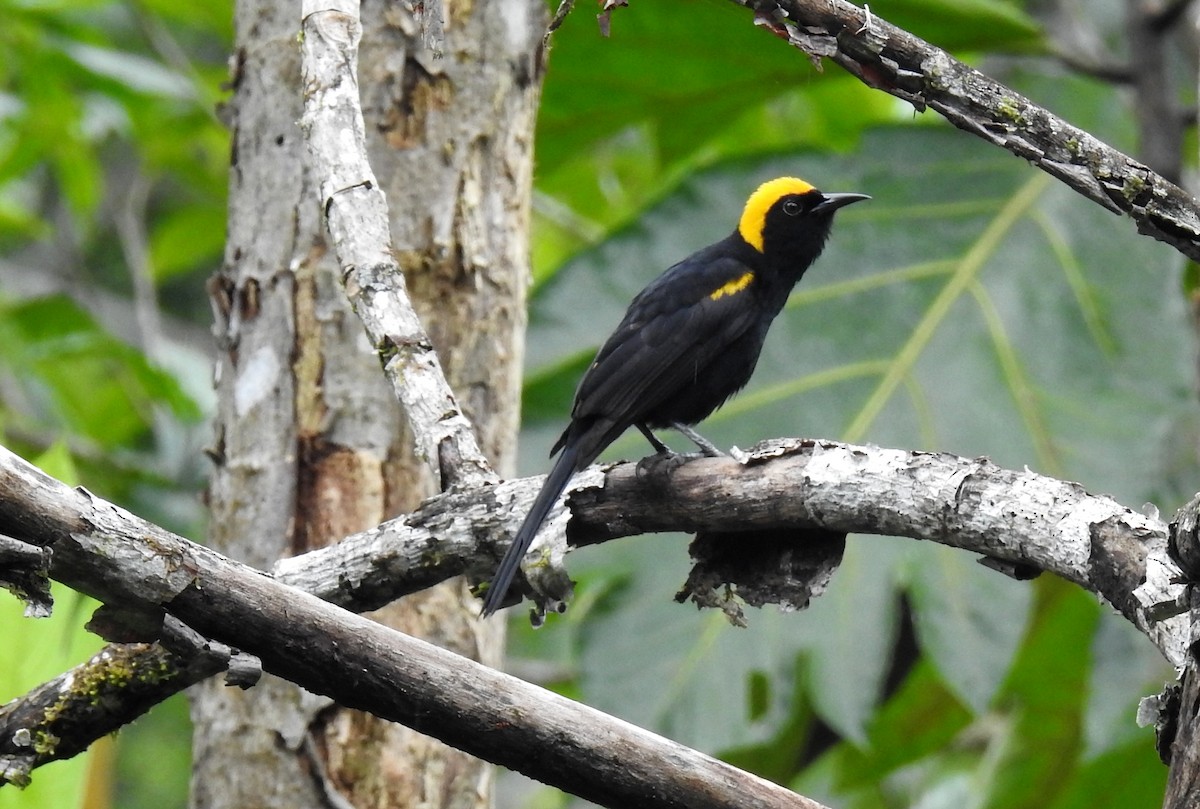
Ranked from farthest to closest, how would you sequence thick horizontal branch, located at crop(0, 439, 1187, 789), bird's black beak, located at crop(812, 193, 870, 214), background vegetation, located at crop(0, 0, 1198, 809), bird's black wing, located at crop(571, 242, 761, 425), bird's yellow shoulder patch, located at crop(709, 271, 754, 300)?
background vegetation, located at crop(0, 0, 1198, 809) < bird's black beak, located at crop(812, 193, 870, 214) < bird's yellow shoulder patch, located at crop(709, 271, 754, 300) < bird's black wing, located at crop(571, 242, 761, 425) < thick horizontal branch, located at crop(0, 439, 1187, 789)

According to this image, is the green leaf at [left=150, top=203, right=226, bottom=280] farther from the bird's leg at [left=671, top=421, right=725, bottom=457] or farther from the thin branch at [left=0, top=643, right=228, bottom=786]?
the thin branch at [left=0, top=643, right=228, bottom=786]

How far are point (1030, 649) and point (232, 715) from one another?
3.69 meters

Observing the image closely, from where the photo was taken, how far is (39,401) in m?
7.49

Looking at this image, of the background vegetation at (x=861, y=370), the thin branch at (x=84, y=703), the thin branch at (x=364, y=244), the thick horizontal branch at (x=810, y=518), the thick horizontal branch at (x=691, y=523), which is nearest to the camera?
the thick horizontal branch at (x=691, y=523)

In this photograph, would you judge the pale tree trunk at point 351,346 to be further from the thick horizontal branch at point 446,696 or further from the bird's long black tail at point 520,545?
the thick horizontal branch at point 446,696

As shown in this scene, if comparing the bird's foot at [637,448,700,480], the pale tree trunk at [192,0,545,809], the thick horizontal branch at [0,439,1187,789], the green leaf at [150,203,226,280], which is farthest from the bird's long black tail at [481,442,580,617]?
the green leaf at [150,203,226,280]

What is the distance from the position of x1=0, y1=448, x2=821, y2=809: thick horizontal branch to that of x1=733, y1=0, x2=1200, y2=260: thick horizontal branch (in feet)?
3.27

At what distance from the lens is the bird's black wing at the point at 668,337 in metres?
3.38

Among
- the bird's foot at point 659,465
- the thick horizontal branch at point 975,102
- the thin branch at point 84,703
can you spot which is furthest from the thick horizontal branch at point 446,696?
the thick horizontal branch at point 975,102

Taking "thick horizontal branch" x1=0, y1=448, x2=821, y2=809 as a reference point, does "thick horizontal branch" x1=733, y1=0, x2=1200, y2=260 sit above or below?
above

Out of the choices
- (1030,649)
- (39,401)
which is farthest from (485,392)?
(39,401)

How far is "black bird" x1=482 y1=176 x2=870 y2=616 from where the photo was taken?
3.33 m

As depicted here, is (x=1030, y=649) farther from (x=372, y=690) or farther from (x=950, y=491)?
(x=372, y=690)

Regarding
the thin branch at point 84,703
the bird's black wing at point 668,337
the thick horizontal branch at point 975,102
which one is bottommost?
the thin branch at point 84,703
